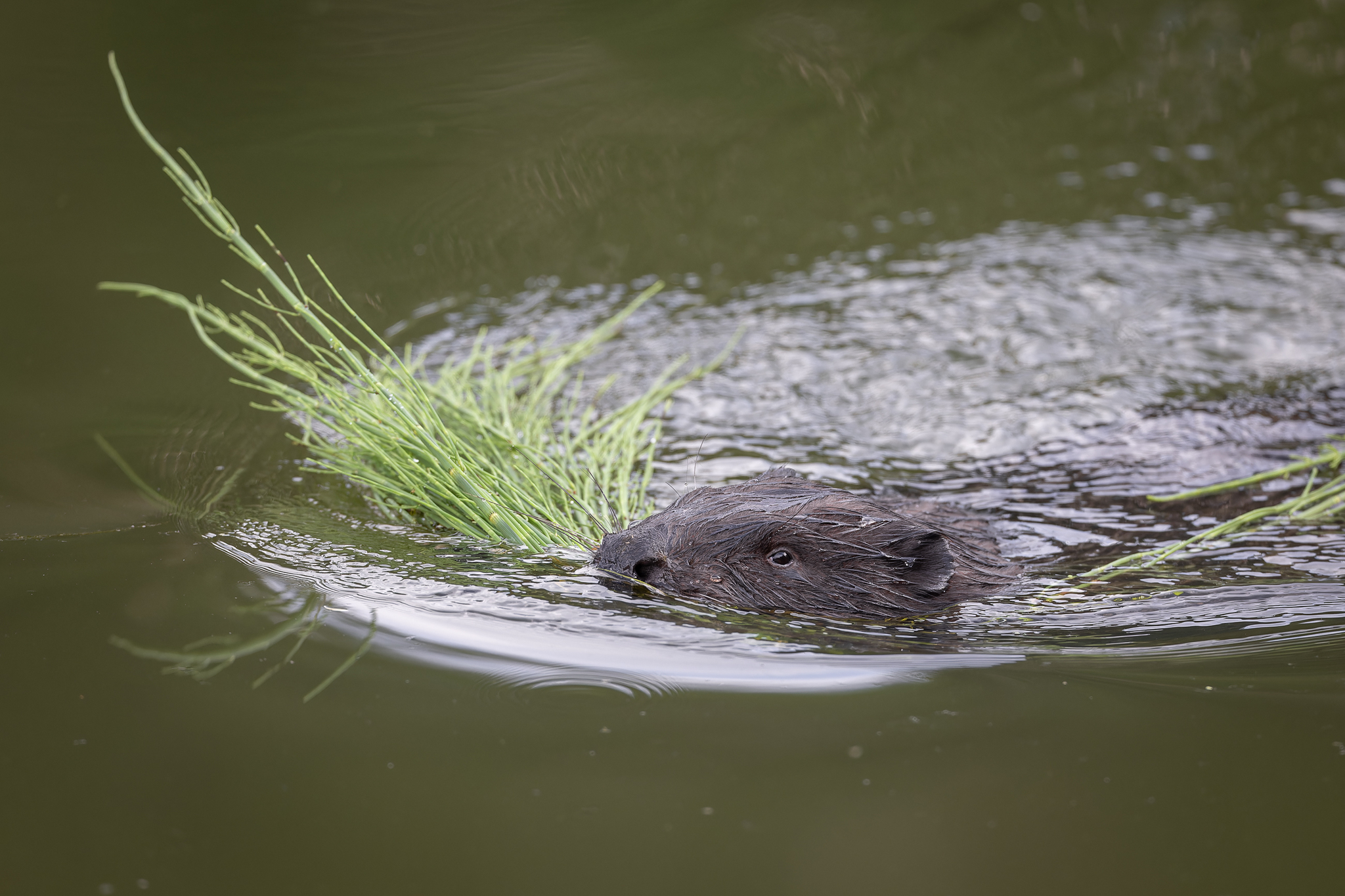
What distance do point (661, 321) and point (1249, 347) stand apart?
3.14 meters

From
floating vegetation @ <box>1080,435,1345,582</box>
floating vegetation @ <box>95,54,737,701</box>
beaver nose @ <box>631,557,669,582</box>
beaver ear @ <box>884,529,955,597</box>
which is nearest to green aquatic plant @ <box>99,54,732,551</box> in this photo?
floating vegetation @ <box>95,54,737,701</box>

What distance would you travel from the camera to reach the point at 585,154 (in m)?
7.46

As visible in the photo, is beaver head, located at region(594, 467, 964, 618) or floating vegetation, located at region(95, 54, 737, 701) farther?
beaver head, located at region(594, 467, 964, 618)

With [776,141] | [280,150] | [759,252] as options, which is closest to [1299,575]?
[759,252]

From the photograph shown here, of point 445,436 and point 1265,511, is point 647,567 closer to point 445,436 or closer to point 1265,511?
point 445,436

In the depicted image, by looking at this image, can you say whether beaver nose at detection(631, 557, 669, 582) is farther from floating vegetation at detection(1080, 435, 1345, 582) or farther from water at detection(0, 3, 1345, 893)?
floating vegetation at detection(1080, 435, 1345, 582)

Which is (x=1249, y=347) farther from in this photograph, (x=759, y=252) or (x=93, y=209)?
(x=93, y=209)

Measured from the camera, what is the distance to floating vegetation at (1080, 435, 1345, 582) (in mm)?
3445

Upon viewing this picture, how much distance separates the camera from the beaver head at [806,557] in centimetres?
347

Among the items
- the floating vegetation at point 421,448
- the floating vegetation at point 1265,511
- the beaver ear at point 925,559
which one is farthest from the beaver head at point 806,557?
the floating vegetation at point 1265,511

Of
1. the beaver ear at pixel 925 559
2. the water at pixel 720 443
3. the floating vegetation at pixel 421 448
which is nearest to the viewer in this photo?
the water at pixel 720 443

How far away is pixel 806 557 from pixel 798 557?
0.09 feet

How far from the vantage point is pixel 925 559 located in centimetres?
351

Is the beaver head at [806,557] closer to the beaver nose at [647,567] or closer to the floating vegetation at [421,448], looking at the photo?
the beaver nose at [647,567]
